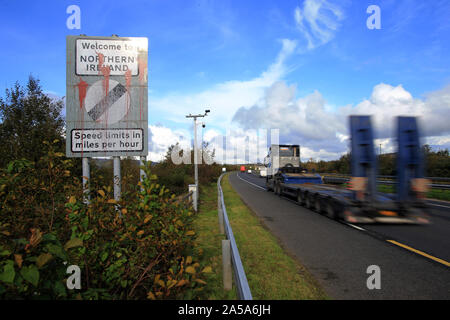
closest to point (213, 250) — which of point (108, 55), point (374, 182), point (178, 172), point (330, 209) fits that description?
point (108, 55)

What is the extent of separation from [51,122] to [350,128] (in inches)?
580

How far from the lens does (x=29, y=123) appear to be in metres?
14.4

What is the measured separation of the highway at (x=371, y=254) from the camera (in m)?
4.18

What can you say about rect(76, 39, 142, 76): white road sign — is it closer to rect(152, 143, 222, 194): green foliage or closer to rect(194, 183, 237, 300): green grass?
rect(194, 183, 237, 300): green grass

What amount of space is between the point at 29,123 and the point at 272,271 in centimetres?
1572

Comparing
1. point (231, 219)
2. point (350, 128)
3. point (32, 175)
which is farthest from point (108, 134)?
point (350, 128)

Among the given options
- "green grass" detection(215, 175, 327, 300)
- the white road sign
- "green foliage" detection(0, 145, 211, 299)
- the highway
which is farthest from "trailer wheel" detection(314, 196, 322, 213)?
the white road sign

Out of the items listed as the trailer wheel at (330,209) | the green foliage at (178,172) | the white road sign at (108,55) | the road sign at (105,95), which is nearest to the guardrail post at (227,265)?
the road sign at (105,95)

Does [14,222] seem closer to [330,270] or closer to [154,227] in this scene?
[154,227]

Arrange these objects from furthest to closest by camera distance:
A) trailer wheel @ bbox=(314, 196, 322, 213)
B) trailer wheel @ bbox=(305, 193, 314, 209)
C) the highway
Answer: trailer wheel @ bbox=(305, 193, 314, 209)
trailer wheel @ bbox=(314, 196, 322, 213)
the highway

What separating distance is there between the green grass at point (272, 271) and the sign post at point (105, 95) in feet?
10.8

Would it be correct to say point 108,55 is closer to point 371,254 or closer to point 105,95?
point 105,95

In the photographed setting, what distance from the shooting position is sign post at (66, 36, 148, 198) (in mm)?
5043

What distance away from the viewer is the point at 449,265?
16.9 ft
